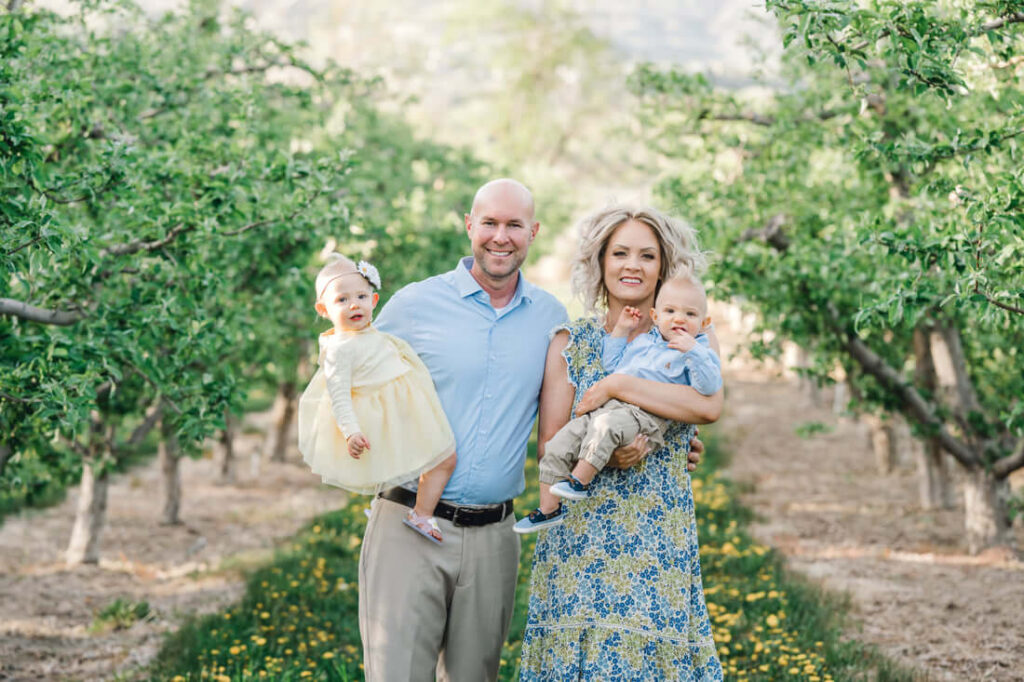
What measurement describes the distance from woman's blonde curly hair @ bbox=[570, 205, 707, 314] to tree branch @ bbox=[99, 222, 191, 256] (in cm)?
281

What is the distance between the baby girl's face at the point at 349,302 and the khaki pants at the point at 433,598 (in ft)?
2.44

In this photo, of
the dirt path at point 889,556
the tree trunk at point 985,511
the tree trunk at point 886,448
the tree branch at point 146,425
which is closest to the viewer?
the dirt path at point 889,556

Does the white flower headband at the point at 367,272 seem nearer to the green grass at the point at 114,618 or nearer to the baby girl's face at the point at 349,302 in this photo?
the baby girl's face at the point at 349,302

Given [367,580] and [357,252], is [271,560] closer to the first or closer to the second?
[357,252]

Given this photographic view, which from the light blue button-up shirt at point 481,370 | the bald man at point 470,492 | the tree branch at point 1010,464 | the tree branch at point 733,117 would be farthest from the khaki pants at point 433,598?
the tree branch at point 1010,464

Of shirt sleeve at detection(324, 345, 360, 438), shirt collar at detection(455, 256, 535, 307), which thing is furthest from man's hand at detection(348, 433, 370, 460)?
shirt collar at detection(455, 256, 535, 307)

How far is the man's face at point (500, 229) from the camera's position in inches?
152

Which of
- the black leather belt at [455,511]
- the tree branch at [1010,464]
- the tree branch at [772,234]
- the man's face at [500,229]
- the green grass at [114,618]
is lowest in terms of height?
the green grass at [114,618]

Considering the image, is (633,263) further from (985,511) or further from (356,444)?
(985,511)

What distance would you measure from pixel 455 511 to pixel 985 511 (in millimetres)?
7922

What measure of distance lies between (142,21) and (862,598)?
842 centimetres

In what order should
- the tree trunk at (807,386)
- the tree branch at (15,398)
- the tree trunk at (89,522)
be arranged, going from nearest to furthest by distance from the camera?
the tree branch at (15,398) → the tree trunk at (89,522) → the tree trunk at (807,386)

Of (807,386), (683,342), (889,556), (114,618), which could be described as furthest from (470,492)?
(807,386)

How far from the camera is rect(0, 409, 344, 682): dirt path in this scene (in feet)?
25.0
